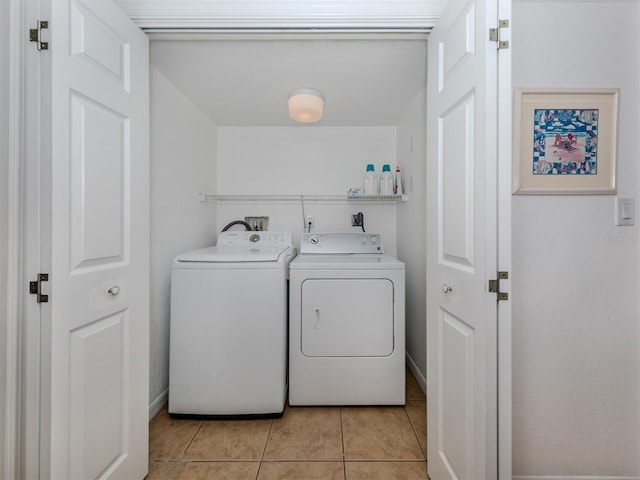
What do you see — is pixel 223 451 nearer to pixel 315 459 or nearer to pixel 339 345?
pixel 315 459

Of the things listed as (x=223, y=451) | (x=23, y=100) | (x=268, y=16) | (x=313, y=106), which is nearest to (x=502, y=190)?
(x=268, y=16)

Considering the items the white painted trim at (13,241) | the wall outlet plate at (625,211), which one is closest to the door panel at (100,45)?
the white painted trim at (13,241)

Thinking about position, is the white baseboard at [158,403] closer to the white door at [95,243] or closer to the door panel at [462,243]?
the white door at [95,243]

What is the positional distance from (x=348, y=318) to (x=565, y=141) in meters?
1.40

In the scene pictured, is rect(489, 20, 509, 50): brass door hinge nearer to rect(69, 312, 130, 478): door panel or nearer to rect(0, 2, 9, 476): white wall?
rect(0, 2, 9, 476): white wall

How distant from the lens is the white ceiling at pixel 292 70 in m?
1.58

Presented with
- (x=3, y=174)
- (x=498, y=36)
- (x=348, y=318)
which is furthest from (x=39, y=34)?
(x=348, y=318)

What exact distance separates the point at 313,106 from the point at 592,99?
142cm

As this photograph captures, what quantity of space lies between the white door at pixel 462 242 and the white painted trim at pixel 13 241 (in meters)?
1.48

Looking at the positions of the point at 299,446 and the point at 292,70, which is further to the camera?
the point at 292,70

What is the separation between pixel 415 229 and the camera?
7.45 feet

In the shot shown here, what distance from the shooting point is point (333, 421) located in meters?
1.78

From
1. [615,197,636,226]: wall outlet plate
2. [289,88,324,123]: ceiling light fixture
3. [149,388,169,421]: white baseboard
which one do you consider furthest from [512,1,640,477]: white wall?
Answer: [149,388,169,421]: white baseboard

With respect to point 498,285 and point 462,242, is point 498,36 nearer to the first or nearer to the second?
point 462,242
